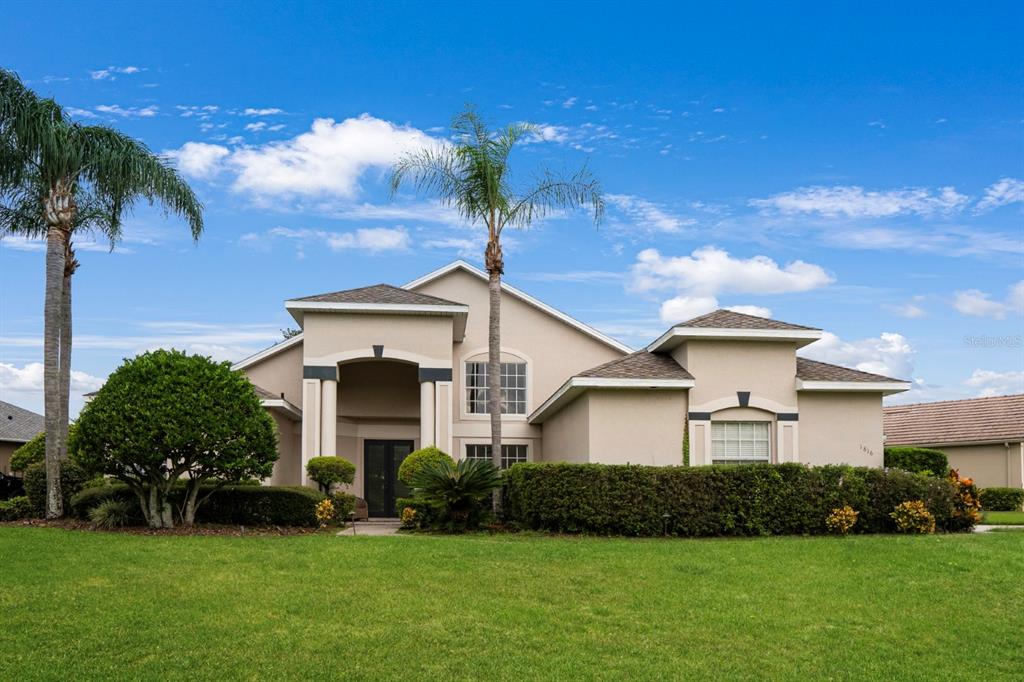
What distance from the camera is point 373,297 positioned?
2539 centimetres

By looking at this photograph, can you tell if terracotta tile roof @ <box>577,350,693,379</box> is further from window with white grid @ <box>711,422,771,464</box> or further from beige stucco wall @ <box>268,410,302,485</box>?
beige stucco wall @ <box>268,410,302,485</box>

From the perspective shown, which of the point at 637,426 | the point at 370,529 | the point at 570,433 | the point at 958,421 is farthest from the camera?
the point at 958,421

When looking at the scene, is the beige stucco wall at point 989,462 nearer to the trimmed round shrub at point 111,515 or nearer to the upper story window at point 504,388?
the upper story window at point 504,388

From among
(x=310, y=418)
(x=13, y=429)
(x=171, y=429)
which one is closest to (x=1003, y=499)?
(x=310, y=418)

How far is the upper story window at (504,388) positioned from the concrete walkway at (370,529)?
6.05m

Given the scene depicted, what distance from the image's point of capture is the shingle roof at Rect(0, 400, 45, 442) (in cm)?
4184

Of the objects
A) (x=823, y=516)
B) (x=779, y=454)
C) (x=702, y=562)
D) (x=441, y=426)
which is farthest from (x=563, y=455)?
(x=702, y=562)

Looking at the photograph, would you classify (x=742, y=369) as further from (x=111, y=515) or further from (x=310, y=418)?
(x=111, y=515)

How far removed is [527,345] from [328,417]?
7.58 m

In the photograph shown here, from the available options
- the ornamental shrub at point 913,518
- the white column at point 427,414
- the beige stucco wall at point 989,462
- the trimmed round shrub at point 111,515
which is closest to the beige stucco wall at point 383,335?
the white column at point 427,414

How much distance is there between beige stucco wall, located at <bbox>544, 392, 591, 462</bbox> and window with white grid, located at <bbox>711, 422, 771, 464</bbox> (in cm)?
301

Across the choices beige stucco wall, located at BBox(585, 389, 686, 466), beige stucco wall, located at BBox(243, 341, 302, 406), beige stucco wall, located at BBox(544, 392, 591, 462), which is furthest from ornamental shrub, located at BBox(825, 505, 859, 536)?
beige stucco wall, located at BBox(243, 341, 302, 406)

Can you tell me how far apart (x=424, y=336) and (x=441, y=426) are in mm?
2384

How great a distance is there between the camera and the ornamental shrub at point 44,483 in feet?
70.7
